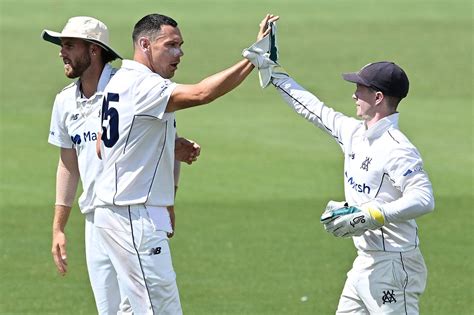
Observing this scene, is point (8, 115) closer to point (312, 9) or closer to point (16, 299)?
point (16, 299)

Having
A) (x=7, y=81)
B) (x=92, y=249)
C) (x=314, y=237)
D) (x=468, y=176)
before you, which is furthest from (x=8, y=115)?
(x=92, y=249)

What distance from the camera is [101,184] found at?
8016 millimetres

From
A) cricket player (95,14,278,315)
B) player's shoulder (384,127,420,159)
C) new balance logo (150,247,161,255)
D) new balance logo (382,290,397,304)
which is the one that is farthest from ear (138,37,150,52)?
new balance logo (382,290,397,304)

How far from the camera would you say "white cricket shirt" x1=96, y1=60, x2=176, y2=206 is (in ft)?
25.6

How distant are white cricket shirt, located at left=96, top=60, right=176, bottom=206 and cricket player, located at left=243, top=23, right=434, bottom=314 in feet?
2.36

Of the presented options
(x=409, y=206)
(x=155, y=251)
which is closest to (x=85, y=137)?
(x=155, y=251)

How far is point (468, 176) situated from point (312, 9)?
23148 mm

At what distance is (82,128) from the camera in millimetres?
8852

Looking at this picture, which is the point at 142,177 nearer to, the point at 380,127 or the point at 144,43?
the point at 144,43

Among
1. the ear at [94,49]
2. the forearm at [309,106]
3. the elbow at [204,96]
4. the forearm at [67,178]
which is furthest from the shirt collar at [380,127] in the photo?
the forearm at [67,178]

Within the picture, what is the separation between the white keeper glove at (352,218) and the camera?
7672 millimetres

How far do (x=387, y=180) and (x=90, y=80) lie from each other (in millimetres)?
2356

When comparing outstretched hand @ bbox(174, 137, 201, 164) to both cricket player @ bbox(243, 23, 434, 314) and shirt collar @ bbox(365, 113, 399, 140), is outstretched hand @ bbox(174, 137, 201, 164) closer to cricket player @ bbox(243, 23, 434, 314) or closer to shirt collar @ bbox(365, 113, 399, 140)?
cricket player @ bbox(243, 23, 434, 314)

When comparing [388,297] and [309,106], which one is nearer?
[388,297]
